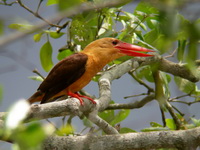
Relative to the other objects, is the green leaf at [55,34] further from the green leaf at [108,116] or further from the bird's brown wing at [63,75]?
the green leaf at [108,116]

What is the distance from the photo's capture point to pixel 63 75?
3.21m

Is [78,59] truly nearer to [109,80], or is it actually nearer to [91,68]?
[91,68]

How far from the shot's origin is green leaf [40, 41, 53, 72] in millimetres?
3510

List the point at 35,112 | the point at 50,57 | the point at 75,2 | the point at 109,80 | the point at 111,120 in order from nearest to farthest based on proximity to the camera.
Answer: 1. the point at 75,2
2. the point at 35,112
3. the point at 109,80
4. the point at 111,120
5. the point at 50,57

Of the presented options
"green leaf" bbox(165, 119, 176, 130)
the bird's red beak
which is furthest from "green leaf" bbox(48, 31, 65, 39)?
"green leaf" bbox(165, 119, 176, 130)

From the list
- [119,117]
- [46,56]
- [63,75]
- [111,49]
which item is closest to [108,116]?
[119,117]

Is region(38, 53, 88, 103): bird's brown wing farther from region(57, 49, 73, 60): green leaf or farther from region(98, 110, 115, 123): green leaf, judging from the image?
region(57, 49, 73, 60): green leaf

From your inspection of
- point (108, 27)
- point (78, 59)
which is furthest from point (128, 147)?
point (108, 27)

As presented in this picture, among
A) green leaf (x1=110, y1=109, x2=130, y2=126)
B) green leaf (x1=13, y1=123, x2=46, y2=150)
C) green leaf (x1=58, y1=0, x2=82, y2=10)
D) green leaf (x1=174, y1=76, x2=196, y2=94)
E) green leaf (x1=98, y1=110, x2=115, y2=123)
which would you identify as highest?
green leaf (x1=58, y1=0, x2=82, y2=10)

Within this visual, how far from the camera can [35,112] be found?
2.12m

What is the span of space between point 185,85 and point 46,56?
1.48 m

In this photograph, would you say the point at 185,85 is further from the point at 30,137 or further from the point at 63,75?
the point at 30,137

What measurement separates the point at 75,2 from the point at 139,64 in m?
2.68

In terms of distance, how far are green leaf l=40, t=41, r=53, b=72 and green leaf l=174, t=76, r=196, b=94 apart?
1335 millimetres
